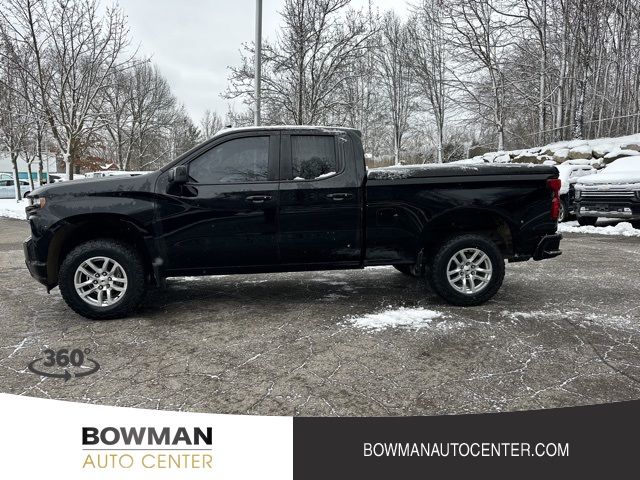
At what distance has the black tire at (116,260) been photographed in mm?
4328

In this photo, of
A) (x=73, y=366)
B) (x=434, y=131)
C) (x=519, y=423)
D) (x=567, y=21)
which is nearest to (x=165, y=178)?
(x=73, y=366)

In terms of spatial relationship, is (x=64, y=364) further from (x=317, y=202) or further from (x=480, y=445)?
(x=480, y=445)

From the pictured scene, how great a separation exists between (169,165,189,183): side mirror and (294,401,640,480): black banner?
2.65 metres

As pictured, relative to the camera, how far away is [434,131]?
116 ft

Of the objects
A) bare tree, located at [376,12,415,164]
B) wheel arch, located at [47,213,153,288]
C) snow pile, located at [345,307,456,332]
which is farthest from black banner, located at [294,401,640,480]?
bare tree, located at [376,12,415,164]

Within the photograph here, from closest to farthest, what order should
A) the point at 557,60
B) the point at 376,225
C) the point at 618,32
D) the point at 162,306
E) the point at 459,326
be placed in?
the point at 459,326 → the point at 376,225 → the point at 162,306 → the point at 618,32 → the point at 557,60

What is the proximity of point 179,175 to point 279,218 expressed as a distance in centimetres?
104

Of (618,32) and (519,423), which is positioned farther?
(618,32)

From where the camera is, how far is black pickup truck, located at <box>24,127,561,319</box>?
14.4ft

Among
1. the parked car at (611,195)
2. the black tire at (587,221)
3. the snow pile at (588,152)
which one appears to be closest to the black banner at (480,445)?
the parked car at (611,195)

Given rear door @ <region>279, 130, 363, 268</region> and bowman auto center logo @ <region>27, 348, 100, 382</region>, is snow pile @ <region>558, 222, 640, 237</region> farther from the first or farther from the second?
bowman auto center logo @ <region>27, 348, 100, 382</region>

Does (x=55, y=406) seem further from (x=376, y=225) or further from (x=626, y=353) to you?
(x=626, y=353)

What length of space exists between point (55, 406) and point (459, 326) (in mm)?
3267

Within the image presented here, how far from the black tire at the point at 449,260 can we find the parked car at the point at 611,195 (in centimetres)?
778
